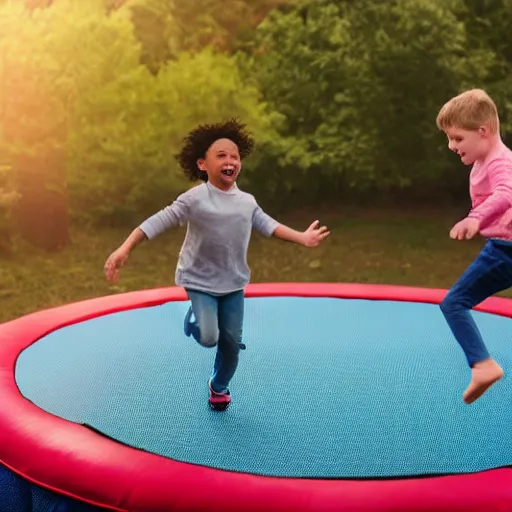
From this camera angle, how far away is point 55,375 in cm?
275

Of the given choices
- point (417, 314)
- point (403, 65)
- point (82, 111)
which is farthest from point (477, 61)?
point (417, 314)

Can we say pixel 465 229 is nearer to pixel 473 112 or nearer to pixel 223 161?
pixel 473 112

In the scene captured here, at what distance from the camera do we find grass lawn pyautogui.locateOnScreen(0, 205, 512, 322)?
6.62 m

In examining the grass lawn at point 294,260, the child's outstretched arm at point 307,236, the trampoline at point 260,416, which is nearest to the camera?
the trampoline at point 260,416

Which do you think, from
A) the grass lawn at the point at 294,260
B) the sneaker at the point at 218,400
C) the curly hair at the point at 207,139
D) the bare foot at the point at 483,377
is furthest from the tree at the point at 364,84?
the bare foot at the point at 483,377

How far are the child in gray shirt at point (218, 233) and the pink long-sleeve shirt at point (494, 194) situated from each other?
0.47 metres

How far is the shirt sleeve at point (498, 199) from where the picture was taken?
196cm

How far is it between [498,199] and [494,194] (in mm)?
19

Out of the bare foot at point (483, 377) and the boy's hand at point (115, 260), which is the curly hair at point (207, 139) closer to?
the boy's hand at point (115, 260)

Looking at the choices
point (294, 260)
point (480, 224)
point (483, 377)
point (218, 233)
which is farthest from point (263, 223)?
point (294, 260)

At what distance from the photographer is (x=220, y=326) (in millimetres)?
2379

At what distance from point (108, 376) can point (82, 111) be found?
201 inches

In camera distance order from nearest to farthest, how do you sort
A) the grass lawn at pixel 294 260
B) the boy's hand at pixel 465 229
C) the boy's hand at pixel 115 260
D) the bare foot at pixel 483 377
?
the boy's hand at pixel 465 229 < the bare foot at pixel 483 377 < the boy's hand at pixel 115 260 < the grass lawn at pixel 294 260

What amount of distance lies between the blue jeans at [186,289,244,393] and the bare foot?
726 mm
